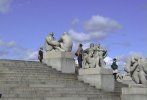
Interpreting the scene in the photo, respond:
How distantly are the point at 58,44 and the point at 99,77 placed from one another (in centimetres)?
398

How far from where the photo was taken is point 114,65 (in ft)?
116

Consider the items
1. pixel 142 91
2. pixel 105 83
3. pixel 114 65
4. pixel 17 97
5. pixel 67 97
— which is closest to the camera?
pixel 17 97

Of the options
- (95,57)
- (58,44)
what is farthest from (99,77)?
(58,44)

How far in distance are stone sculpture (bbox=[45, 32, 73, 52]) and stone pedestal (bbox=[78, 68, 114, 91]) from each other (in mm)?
2416

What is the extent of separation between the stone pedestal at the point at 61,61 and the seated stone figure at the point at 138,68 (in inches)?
156

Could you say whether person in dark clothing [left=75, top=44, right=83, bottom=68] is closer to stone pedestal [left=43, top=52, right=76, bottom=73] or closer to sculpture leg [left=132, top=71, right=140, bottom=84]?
stone pedestal [left=43, top=52, right=76, bottom=73]

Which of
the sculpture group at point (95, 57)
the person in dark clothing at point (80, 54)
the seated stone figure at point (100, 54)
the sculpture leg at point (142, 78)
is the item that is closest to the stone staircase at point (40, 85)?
the sculpture group at point (95, 57)

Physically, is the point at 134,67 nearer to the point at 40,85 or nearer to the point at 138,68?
the point at 138,68

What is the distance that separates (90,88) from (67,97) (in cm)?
379

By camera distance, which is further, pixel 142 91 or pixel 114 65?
pixel 114 65

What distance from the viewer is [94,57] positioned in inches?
925

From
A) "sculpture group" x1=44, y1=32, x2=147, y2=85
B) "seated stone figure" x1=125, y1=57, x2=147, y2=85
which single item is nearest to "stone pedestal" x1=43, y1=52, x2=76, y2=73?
"sculpture group" x1=44, y1=32, x2=147, y2=85

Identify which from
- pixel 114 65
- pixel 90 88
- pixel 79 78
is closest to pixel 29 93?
pixel 90 88

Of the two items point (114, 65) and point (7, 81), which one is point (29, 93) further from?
point (114, 65)
